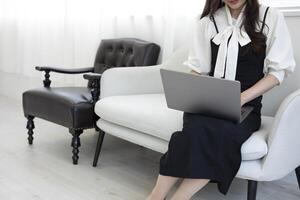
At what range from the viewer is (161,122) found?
1725 millimetres

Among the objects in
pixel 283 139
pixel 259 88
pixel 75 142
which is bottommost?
pixel 75 142

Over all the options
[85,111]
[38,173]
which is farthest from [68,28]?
[38,173]

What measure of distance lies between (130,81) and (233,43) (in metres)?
0.80

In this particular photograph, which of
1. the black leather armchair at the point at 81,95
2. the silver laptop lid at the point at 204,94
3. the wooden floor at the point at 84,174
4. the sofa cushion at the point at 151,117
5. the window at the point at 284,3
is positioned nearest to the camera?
the silver laptop lid at the point at 204,94

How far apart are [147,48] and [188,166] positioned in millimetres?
1326

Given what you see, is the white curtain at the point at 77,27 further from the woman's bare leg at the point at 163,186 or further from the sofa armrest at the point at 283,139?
the woman's bare leg at the point at 163,186

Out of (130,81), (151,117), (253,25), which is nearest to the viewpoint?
(253,25)

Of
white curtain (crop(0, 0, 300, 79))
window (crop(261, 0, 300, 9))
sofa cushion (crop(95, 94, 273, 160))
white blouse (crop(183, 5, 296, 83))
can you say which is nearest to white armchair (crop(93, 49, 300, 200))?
sofa cushion (crop(95, 94, 273, 160))

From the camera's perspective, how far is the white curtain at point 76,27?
2.60m

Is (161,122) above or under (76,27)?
under

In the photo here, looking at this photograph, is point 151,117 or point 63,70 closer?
point 151,117

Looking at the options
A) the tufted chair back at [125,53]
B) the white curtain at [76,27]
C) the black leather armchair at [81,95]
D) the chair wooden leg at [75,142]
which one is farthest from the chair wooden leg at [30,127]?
the white curtain at [76,27]

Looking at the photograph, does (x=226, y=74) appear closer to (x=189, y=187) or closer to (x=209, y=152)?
(x=209, y=152)

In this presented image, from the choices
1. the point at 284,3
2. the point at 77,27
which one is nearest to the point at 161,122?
the point at 284,3
